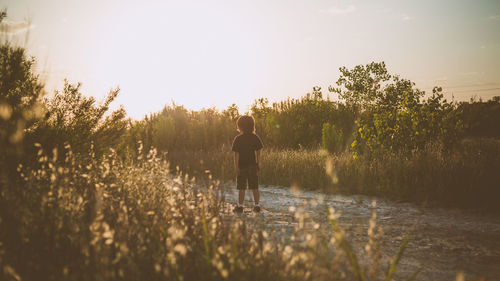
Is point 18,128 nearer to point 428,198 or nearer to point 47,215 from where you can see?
point 47,215

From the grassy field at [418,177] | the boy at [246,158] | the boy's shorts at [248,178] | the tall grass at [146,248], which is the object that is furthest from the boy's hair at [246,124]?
the tall grass at [146,248]

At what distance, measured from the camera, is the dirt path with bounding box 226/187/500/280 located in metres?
4.32

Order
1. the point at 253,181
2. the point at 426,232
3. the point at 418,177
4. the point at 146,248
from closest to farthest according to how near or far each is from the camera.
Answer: the point at 146,248
the point at 426,232
the point at 253,181
the point at 418,177

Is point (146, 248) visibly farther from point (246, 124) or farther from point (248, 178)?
point (246, 124)

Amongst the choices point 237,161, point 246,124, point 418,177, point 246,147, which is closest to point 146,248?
point 237,161

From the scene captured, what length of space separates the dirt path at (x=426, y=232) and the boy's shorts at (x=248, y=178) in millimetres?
702

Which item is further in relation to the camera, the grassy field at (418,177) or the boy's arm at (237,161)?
the grassy field at (418,177)

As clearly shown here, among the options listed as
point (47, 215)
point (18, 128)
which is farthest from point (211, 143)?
point (47, 215)

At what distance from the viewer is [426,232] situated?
6008 mm

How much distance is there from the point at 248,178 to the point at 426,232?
3.58 metres

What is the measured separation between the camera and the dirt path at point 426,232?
4.32 m

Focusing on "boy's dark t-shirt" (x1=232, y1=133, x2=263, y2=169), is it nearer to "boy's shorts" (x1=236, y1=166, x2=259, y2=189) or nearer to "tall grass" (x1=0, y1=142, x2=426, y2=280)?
"boy's shorts" (x1=236, y1=166, x2=259, y2=189)

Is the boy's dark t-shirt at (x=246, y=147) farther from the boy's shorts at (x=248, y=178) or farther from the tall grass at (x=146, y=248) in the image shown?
the tall grass at (x=146, y=248)

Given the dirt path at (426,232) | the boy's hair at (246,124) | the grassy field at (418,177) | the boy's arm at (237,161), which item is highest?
the boy's hair at (246,124)
